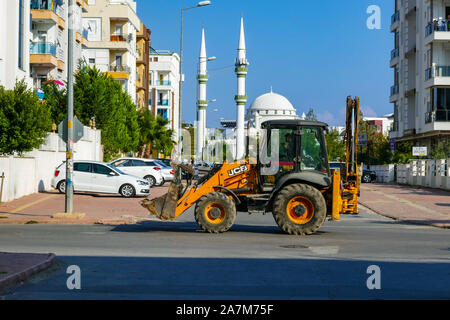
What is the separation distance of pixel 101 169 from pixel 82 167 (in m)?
0.86

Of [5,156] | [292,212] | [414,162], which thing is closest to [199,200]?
[292,212]

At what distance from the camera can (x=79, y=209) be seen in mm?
25016

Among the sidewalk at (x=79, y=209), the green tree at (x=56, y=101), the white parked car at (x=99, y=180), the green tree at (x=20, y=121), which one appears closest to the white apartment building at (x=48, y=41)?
the green tree at (x=56, y=101)

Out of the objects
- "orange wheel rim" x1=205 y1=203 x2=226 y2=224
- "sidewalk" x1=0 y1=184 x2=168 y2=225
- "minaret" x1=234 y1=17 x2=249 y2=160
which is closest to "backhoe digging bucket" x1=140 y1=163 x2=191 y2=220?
"orange wheel rim" x1=205 y1=203 x2=226 y2=224

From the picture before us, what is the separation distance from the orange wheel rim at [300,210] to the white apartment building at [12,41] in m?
21.7

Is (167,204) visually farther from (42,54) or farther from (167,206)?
(42,54)

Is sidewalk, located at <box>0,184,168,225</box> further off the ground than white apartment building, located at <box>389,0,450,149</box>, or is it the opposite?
white apartment building, located at <box>389,0,450,149</box>

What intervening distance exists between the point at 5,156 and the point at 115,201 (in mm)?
5164

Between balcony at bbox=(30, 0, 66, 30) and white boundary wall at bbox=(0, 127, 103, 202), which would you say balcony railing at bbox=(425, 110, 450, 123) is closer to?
white boundary wall at bbox=(0, 127, 103, 202)

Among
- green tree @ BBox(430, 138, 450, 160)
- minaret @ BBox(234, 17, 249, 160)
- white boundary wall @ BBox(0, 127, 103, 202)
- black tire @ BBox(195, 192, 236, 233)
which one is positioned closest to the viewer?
black tire @ BBox(195, 192, 236, 233)

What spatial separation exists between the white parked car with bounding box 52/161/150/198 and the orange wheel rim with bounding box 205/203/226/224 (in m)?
15.4

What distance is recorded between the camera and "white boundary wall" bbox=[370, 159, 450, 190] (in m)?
41.1
